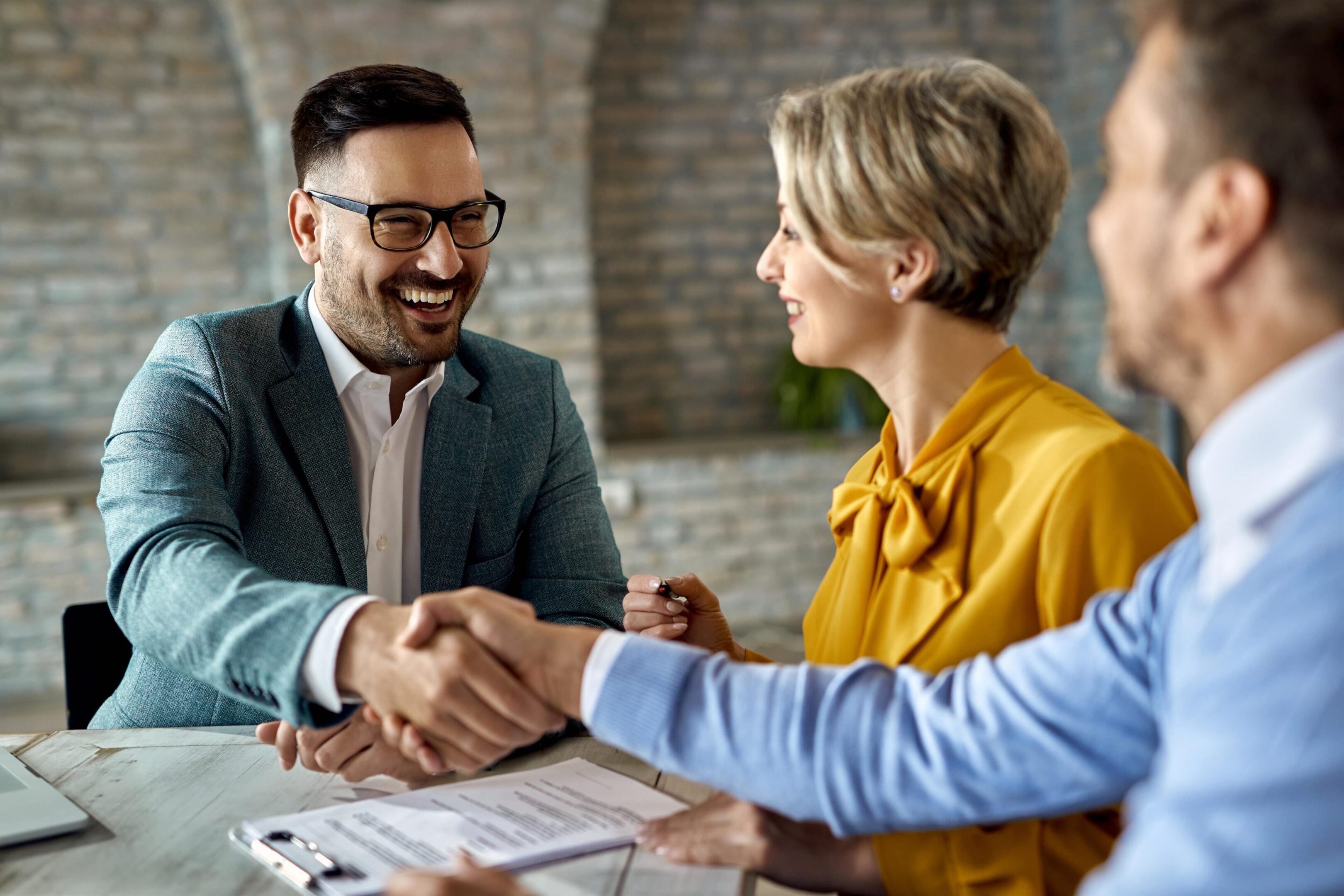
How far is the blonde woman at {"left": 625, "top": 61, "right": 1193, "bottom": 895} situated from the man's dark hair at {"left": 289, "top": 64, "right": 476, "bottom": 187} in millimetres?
780

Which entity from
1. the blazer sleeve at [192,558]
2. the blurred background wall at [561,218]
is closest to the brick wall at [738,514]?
the blurred background wall at [561,218]

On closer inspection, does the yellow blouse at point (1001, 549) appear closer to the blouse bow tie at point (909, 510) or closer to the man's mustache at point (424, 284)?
the blouse bow tie at point (909, 510)

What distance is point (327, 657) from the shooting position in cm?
122

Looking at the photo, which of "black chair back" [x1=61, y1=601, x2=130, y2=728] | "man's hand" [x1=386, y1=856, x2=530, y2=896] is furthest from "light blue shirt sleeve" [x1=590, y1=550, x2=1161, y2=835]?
"black chair back" [x1=61, y1=601, x2=130, y2=728]

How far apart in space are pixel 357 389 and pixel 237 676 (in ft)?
2.43

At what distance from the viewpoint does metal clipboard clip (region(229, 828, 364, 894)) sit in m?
1.00

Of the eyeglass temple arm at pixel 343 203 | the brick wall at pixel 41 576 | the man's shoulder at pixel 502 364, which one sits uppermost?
the eyeglass temple arm at pixel 343 203

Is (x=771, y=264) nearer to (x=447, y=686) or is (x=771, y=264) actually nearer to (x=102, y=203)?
(x=447, y=686)

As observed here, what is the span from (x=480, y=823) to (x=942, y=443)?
0.64m

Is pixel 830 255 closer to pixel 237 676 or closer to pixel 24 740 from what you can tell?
Answer: pixel 237 676

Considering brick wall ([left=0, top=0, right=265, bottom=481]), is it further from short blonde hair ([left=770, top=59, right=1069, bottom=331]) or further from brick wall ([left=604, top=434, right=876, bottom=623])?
short blonde hair ([left=770, top=59, right=1069, bottom=331])

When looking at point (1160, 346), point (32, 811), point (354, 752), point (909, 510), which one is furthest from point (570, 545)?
point (1160, 346)

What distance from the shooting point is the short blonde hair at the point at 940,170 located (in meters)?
1.25

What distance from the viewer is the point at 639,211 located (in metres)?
5.40
